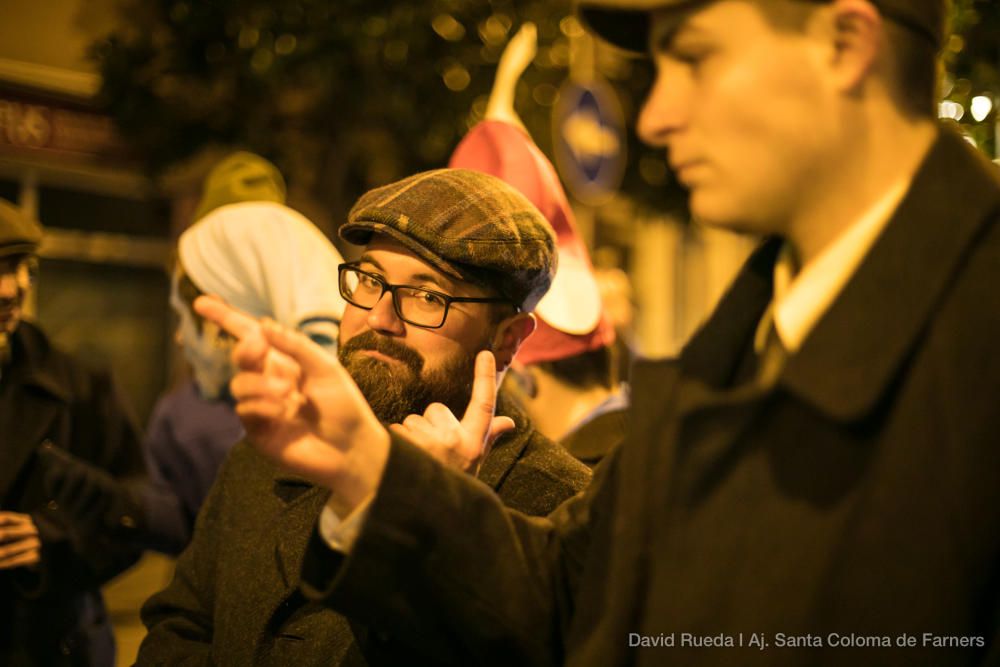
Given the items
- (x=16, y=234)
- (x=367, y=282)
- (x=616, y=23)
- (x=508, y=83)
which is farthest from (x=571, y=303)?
(x=616, y=23)

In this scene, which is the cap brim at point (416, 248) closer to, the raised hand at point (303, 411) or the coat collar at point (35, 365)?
the raised hand at point (303, 411)

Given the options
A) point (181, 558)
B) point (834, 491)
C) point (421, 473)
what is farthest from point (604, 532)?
point (181, 558)

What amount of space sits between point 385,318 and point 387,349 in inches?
2.7

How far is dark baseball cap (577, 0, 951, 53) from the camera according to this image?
1.29 m

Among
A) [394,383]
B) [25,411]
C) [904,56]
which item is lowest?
[25,411]

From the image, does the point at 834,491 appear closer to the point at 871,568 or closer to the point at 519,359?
the point at 871,568

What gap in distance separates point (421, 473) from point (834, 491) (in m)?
0.59

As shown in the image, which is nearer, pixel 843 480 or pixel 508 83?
pixel 843 480

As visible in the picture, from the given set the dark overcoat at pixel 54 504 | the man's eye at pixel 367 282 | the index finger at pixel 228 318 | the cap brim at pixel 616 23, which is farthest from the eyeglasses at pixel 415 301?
the dark overcoat at pixel 54 504

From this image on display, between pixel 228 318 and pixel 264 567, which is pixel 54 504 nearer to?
pixel 264 567

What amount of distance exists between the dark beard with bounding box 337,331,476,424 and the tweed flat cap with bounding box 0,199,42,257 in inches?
55.1

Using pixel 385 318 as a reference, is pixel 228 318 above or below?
above

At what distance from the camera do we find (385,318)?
2.43m

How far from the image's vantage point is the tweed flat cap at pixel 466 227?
242 cm
